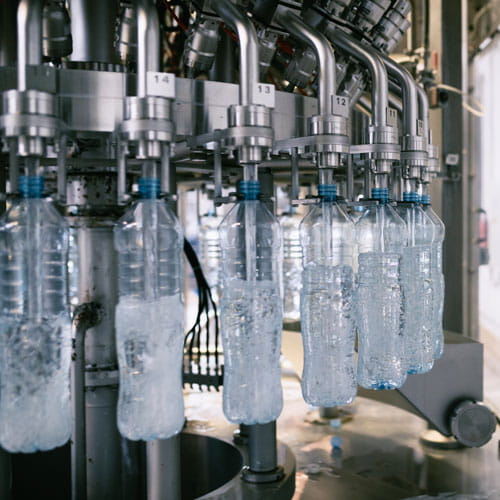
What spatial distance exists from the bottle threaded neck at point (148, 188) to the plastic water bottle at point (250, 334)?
156mm

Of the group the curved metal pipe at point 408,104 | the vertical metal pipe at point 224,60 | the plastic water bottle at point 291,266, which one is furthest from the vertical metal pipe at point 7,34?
the plastic water bottle at point 291,266

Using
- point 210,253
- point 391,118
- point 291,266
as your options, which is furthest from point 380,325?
point 210,253

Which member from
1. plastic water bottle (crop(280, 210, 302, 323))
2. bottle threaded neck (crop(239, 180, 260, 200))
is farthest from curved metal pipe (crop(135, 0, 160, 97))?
plastic water bottle (crop(280, 210, 302, 323))

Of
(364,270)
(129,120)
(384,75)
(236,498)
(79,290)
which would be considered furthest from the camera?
(236,498)

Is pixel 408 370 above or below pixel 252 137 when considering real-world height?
below

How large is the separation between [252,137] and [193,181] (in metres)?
1.31

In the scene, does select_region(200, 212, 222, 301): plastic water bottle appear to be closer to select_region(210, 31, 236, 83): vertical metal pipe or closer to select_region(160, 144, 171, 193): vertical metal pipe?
select_region(210, 31, 236, 83): vertical metal pipe

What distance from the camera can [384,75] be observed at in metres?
1.24

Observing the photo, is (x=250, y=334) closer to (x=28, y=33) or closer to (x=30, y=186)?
(x=30, y=186)

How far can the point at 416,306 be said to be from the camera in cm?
135

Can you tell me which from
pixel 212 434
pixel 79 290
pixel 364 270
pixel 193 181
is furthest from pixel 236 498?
pixel 193 181

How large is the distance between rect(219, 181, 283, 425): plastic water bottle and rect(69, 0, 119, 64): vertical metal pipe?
47 centimetres

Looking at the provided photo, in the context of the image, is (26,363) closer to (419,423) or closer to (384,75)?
(384,75)

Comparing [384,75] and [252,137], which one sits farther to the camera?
[384,75]
